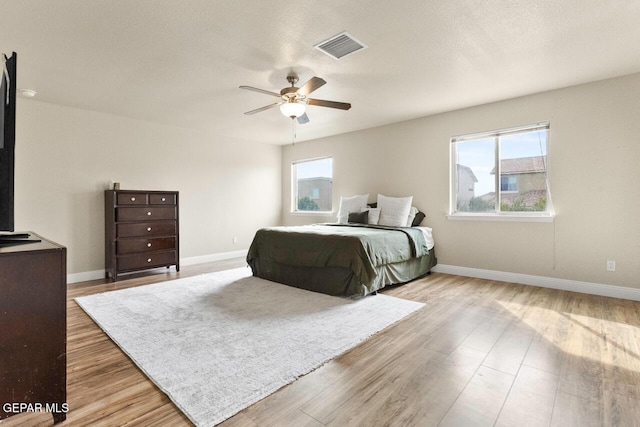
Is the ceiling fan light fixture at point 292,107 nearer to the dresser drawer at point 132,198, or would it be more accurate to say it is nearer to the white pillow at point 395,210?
the white pillow at point 395,210

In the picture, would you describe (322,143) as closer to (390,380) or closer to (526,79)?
(526,79)

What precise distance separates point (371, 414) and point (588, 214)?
3.57 meters

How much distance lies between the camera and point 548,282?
377 centimetres

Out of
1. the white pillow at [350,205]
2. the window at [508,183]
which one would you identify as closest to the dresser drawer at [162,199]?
the white pillow at [350,205]

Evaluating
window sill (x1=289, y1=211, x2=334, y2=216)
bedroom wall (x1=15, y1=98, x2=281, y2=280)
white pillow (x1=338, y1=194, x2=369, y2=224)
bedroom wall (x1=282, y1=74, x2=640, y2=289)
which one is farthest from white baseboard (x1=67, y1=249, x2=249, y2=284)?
bedroom wall (x1=282, y1=74, x2=640, y2=289)

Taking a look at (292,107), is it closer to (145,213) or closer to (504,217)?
(145,213)

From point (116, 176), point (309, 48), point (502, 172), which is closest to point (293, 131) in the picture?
point (116, 176)

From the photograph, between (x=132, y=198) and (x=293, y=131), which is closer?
(x=132, y=198)

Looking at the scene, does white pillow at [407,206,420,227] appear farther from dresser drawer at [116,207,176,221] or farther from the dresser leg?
the dresser leg

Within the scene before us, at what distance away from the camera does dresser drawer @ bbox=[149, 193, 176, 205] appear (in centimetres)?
454

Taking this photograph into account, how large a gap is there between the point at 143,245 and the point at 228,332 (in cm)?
273

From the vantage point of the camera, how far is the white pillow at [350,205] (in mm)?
5246

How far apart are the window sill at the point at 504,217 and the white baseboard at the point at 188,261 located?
393 centimetres

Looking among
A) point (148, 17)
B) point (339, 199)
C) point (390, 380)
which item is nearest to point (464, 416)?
point (390, 380)
